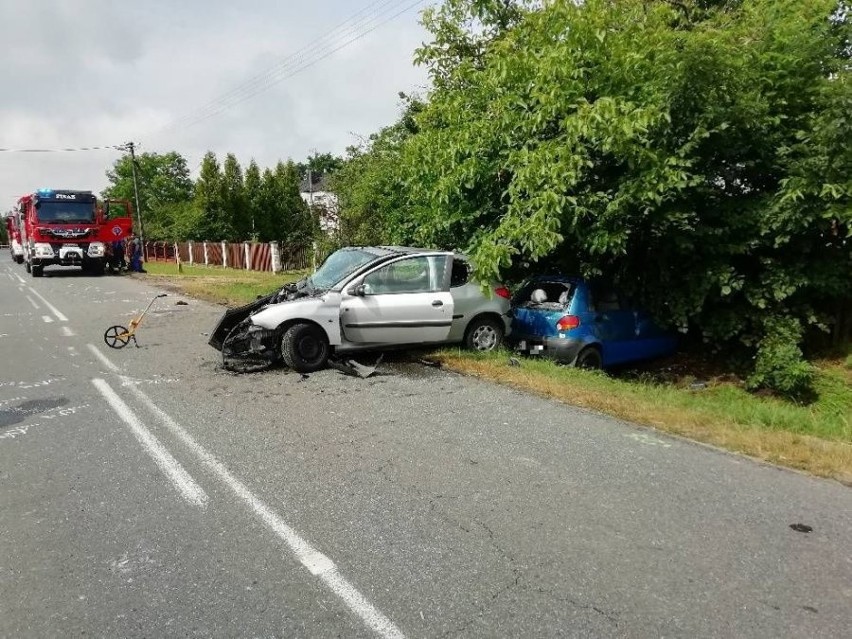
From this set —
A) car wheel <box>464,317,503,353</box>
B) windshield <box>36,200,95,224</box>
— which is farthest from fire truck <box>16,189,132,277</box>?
car wheel <box>464,317,503,353</box>

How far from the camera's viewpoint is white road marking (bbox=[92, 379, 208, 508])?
14.2 feet

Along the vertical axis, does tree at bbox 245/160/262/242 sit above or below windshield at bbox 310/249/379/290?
above

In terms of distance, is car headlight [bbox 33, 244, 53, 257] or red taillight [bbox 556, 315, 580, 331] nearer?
red taillight [bbox 556, 315, 580, 331]

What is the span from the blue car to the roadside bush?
1753mm

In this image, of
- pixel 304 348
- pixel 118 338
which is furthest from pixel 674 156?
pixel 118 338

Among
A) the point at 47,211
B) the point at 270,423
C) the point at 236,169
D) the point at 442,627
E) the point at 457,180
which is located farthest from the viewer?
the point at 236,169

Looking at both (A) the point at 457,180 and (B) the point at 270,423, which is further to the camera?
(A) the point at 457,180

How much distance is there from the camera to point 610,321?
32.6 feet

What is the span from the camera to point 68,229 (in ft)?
80.1

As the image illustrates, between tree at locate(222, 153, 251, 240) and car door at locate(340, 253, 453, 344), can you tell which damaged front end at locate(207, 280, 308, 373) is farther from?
tree at locate(222, 153, 251, 240)

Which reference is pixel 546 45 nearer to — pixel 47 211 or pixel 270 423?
pixel 270 423

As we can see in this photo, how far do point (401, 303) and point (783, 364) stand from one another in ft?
19.8

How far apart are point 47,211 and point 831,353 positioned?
26248 millimetres

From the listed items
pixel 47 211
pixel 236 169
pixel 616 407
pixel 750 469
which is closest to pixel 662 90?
pixel 616 407
